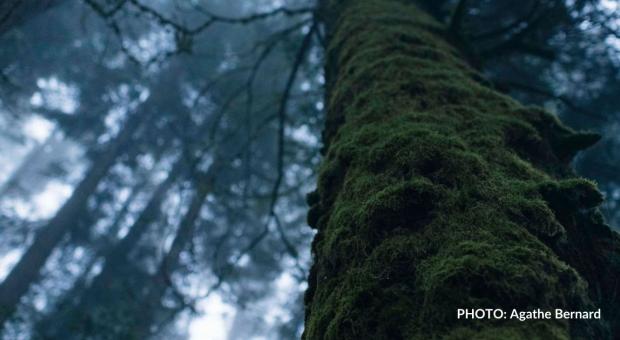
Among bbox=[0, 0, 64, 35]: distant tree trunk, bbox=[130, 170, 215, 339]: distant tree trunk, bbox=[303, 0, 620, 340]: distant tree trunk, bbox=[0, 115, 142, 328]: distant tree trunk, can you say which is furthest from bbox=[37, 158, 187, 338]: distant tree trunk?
bbox=[303, 0, 620, 340]: distant tree trunk

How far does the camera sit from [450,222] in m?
1.14

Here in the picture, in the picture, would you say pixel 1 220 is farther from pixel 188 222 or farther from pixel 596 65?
pixel 596 65

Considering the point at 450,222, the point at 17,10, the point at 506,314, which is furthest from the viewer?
the point at 17,10

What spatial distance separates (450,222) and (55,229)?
51.2 ft

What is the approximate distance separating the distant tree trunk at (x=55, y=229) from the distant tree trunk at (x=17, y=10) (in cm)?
927

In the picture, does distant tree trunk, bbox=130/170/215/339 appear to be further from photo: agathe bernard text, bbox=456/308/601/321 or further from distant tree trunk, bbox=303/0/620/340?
→ photo: agathe bernard text, bbox=456/308/601/321

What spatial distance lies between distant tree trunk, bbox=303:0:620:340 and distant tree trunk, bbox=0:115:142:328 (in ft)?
A: 37.2

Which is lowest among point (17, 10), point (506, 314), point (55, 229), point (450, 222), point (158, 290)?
point (506, 314)

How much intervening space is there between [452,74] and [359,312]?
136cm

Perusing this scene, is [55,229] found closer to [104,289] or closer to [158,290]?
[104,289]

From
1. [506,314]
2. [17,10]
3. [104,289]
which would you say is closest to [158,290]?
[104,289]

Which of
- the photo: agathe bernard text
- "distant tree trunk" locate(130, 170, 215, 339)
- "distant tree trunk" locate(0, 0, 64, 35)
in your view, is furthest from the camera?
"distant tree trunk" locate(130, 170, 215, 339)

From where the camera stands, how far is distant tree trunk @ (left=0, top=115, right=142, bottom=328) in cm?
1183

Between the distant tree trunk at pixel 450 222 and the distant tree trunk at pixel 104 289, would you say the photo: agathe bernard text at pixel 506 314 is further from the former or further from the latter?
the distant tree trunk at pixel 104 289
